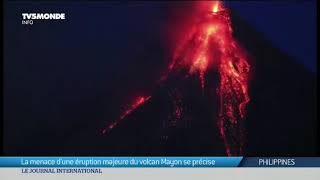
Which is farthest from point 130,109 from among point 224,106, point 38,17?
point 38,17

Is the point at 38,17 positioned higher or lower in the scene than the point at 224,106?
higher

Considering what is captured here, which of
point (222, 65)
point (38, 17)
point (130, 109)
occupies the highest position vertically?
point (38, 17)

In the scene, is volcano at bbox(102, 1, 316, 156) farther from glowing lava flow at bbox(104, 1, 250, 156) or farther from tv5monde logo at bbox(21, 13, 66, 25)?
tv5monde logo at bbox(21, 13, 66, 25)

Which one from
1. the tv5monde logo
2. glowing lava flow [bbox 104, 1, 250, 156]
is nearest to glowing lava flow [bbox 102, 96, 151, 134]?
glowing lava flow [bbox 104, 1, 250, 156]

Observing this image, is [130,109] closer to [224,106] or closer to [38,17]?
[224,106]

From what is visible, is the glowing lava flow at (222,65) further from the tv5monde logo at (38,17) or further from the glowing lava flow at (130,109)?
the tv5monde logo at (38,17)

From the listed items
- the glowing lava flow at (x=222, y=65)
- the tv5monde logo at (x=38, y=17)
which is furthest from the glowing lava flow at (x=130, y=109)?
the tv5monde logo at (x=38, y=17)
